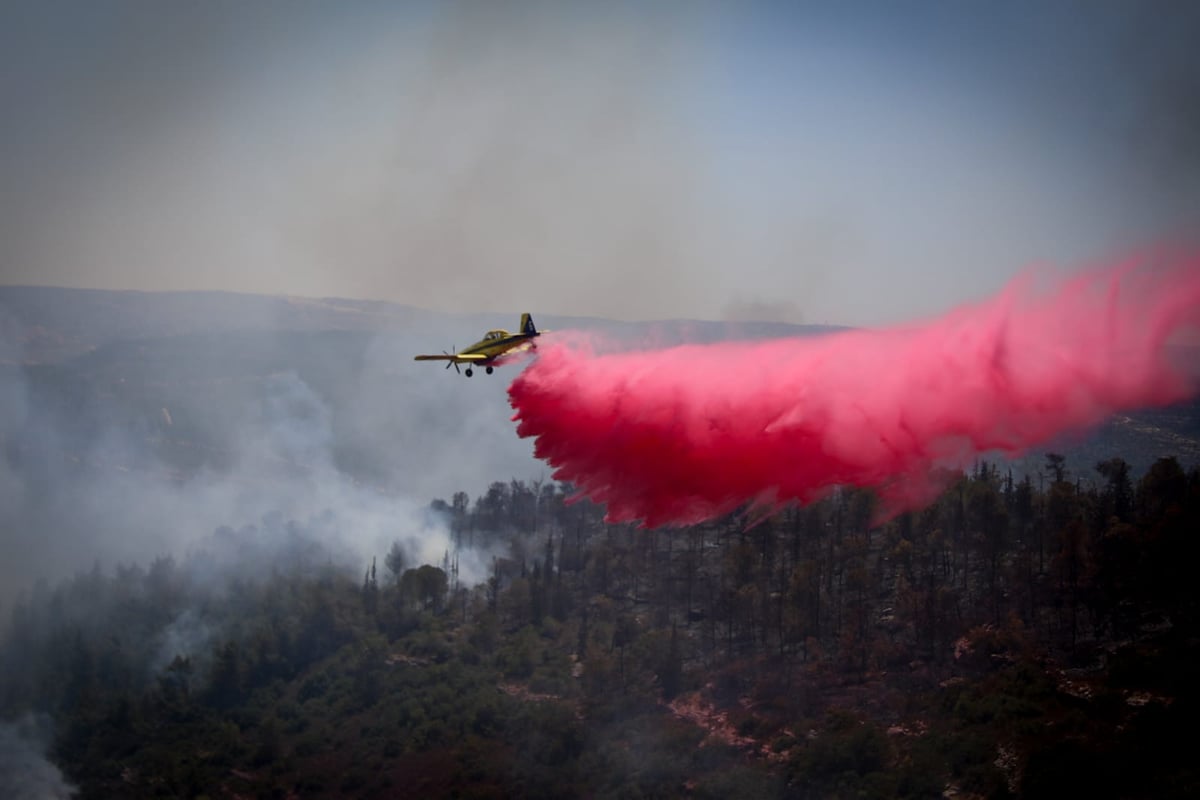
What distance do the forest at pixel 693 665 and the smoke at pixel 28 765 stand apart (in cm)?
200

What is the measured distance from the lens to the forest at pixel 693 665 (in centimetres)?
9925

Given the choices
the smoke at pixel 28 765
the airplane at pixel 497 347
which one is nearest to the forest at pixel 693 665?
the smoke at pixel 28 765

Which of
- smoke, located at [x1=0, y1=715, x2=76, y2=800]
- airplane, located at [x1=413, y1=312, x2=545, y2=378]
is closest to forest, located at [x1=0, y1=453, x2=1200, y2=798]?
smoke, located at [x1=0, y1=715, x2=76, y2=800]

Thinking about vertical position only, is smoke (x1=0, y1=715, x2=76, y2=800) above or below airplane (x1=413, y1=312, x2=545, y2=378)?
below

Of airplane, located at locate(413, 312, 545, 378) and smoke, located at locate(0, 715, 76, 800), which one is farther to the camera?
smoke, located at locate(0, 715, 76, 800)

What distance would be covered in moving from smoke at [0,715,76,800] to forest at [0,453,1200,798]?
2.00 meters

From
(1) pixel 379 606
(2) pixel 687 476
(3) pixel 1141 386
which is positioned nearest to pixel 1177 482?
(3) pixel 1141 386

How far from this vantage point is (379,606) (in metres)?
173

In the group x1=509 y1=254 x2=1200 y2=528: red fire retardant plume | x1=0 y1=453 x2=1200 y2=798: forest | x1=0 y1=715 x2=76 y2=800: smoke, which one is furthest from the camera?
x1=0 y1=715 x2=76 y2=800: smoke

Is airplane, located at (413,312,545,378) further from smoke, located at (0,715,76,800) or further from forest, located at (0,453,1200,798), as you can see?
smoke, located at (0,715,76,800)

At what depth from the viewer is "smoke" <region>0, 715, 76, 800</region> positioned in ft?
450

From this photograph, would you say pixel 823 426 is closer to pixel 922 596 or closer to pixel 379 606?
pixel 922 596

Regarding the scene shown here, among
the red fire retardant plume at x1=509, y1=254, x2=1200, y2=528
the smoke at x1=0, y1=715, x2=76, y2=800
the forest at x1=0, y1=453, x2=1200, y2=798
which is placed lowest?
the smoke at x1=0, y1=715, x2=76, y2=800

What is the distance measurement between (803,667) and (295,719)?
244 feet
